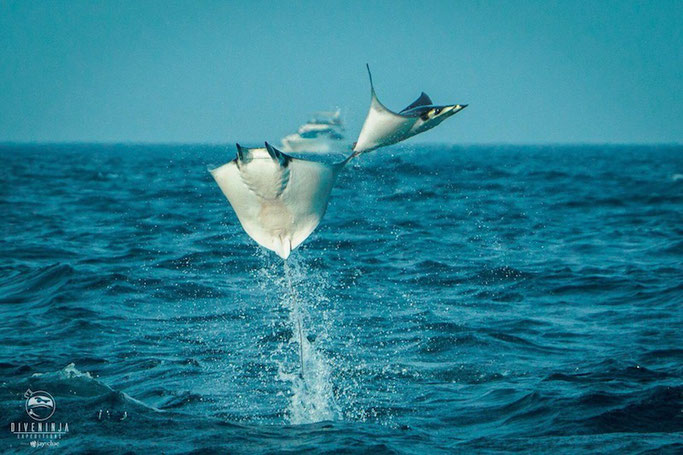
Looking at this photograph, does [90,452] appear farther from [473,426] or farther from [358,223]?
[358,223]

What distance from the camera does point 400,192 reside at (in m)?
29.2

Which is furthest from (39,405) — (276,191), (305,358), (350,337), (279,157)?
(350,337)

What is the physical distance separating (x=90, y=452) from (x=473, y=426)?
3181 millimetres

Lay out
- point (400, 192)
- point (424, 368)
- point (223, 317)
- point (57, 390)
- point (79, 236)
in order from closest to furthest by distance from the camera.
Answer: point (57, 390)
point (424, 368)
point (223, 317)
point (79, 236)
point (400, 192)

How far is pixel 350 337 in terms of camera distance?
30.6 ft

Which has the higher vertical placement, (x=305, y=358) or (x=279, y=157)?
(x=279, y=157)

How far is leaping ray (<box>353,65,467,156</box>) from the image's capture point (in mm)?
6230

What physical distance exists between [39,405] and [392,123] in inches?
155

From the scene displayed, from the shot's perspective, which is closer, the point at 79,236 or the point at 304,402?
the point at 304,402

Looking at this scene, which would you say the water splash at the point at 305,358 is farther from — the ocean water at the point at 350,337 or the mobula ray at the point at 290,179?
the mobula ray at the point at 290,179

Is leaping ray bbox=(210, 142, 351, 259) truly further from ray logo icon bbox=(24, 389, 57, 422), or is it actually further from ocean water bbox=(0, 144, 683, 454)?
ray logo icon bbox=(24, 389, 57, 422)

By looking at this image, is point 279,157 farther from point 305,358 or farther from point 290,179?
point 305,358

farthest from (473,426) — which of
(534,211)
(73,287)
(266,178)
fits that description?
(534,211)

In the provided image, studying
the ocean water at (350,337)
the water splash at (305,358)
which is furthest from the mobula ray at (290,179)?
the ocean water at (350,337)
